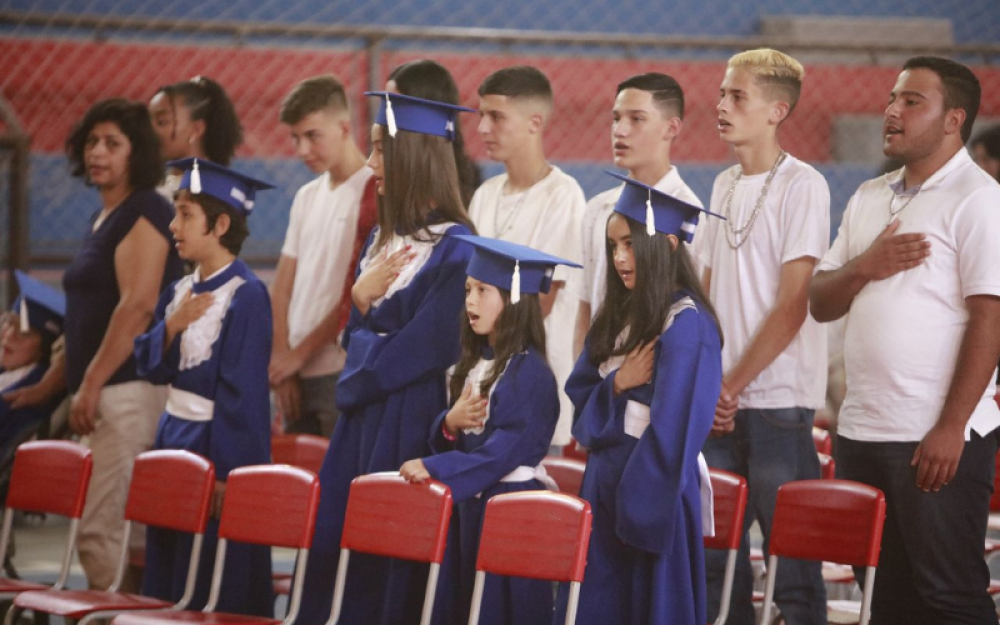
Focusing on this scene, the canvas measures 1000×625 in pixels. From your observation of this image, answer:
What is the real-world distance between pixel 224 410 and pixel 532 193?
126 cm

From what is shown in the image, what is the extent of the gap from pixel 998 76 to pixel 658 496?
283 inches

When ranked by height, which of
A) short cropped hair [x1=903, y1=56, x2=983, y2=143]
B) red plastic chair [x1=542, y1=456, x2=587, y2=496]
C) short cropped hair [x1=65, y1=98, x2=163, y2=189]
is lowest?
red plastic chair [x1=542, y1=456, x2=587, y2=496]

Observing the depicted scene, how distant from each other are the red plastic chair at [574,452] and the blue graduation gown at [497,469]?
Answer: 3.25ft

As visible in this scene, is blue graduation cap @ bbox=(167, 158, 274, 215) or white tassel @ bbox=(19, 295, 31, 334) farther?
white tassel @ bbox=(19, 295, 31, 334)

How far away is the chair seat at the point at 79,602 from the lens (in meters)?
3.70

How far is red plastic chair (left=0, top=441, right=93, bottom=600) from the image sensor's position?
13.8ft

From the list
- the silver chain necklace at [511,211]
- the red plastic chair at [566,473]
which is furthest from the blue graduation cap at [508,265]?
the silver chain necklace at [511,211]

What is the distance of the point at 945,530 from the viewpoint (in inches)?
129

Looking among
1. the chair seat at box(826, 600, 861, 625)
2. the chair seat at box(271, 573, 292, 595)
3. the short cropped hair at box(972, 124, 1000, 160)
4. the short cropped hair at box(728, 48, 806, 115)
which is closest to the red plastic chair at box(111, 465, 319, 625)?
the chair seat at box(271, 573, 292, 595)

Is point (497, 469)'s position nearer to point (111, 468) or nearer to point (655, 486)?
point (655, 486)

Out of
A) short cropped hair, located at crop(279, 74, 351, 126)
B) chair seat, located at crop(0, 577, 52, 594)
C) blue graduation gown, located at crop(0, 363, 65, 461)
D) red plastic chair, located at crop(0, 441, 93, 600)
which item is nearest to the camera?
chair seat, located at crop(0, 577, 52, 594)

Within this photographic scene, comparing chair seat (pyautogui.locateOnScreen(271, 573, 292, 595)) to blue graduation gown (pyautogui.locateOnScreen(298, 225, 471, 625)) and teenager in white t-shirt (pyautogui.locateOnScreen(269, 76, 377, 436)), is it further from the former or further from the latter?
teenager in white t-shirt (pyautogui.locateOnScreen(269, 76, 377, 436))

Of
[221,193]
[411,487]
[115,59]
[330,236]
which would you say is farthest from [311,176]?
[411,487]

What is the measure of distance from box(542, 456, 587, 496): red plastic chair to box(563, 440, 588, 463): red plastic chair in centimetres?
53
